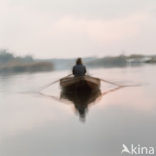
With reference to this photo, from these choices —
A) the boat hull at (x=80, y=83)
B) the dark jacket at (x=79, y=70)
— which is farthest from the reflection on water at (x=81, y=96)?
the dark jacket at (x=79, y=70)

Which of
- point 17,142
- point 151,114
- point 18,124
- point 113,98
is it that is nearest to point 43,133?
point 17,142

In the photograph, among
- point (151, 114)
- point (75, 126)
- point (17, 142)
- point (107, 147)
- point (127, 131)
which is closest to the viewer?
point (107, 147)

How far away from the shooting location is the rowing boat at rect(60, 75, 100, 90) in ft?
30.9

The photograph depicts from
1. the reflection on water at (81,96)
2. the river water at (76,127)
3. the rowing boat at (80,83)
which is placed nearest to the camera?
the river water at (76,127)

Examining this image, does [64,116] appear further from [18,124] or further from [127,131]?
[127,131]

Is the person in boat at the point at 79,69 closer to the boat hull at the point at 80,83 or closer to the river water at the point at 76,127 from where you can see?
the boat hull at the point at 80,83

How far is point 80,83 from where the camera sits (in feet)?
31.1

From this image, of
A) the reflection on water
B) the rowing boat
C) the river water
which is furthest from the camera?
the rowing boat

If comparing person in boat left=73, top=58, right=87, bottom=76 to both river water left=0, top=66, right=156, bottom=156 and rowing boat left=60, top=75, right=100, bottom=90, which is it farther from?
river water left=0, top=66, right=156, bottom=156

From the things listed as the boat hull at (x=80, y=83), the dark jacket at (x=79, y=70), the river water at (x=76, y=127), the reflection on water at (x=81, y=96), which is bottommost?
the river water at (x=76, y=127)

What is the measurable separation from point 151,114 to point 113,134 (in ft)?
5.81

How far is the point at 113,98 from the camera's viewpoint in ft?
31.7

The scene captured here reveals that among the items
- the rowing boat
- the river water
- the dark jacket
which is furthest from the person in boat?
the river water

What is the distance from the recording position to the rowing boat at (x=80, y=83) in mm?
9406
